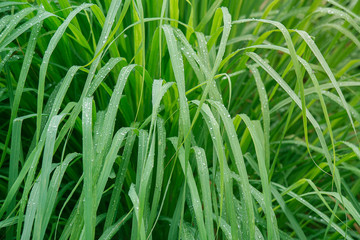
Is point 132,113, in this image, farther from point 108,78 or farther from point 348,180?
point 348,180

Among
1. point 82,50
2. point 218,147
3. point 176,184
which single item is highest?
point 218,147

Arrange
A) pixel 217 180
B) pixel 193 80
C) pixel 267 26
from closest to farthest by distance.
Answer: pixel 217 180, pixel 193 80, pixel 267 26

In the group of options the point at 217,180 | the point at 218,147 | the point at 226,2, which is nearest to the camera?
the point at 218,147

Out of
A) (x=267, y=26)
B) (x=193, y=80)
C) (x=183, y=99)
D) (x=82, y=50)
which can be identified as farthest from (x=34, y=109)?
(x=267, y=26)

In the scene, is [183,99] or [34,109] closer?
[183,99]

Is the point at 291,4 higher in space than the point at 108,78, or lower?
higher

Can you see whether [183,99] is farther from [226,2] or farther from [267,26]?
[267,26]
